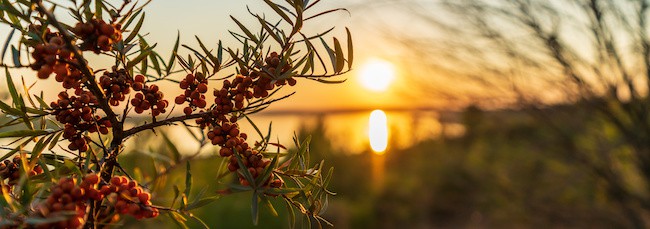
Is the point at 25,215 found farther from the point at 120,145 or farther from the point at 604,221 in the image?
the point at 604,221

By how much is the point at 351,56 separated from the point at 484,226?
369cm

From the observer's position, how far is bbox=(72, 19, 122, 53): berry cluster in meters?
0.46

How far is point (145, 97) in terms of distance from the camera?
1.74ft

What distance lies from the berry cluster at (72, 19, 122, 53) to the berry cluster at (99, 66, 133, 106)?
0.04 m

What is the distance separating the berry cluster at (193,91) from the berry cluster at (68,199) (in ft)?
0.40

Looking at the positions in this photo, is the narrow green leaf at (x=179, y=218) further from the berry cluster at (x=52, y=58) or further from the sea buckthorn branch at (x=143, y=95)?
the berry cluster at (x=52, y=58)

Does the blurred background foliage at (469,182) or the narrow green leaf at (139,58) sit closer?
the narrow green leaf at (139,58)

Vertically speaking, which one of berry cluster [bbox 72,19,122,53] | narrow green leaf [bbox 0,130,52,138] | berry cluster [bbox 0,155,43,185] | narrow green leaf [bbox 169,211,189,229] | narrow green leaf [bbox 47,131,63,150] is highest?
berry cluster [bbox 72,19,122,53]

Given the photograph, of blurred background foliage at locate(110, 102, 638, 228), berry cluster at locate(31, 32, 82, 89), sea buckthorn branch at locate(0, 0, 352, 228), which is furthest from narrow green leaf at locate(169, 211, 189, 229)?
blurred background foliage at locate(110, 102, 638, 228)

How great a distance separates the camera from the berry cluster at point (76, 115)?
19.8 inches

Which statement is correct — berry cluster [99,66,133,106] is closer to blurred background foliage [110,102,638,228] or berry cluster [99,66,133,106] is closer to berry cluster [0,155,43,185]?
berry cluster [0,155,43,185]

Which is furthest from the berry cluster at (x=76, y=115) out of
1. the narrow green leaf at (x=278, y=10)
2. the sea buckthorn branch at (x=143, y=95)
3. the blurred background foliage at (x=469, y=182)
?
the blurred background foliage at (x=469, y=182)

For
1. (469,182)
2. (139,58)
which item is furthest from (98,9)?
(469,182)

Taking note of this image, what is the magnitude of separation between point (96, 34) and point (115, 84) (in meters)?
0.06
